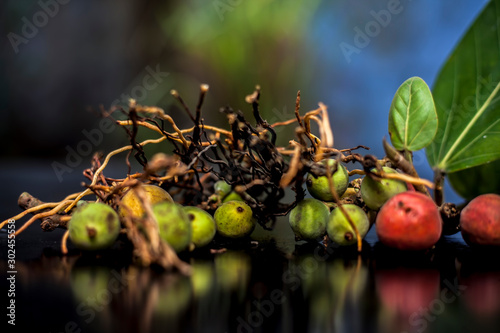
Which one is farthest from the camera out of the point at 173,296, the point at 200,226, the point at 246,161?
the point at 246,161

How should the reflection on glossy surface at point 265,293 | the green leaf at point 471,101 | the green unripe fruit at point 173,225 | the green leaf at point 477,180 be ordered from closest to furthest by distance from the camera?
1. the reflection on glossy surface at point 265,293
2. the green unripe fruit at point 173,225
3. the green leaf at point 471,101
4. the green leaf at point 477,180

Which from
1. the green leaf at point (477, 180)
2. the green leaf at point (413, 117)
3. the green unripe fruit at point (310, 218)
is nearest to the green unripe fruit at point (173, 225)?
the green unripe fruit at point (310, 218)

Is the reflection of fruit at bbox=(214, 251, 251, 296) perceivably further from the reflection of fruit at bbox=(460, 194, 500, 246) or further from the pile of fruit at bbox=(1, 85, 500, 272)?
the reflection of fruit at bbox=(460, 194, 500, 246)

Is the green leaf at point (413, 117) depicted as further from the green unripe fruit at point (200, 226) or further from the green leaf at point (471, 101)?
the green unripe fruit at point (200, 226)

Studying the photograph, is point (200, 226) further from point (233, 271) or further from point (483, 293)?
point (483, 293)

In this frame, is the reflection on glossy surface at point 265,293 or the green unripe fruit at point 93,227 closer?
the reflection on glossy surface at point 265,293

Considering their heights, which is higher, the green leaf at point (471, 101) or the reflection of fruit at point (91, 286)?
the green leaf at point (471, 101)

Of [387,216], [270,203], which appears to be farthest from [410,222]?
[270,203]
